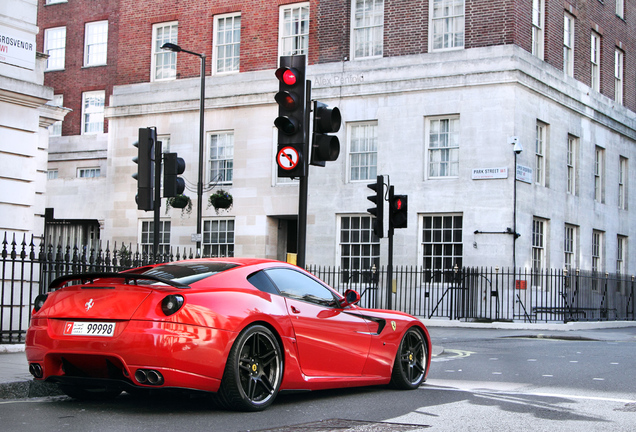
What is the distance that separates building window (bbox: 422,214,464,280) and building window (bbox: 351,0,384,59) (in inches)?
223

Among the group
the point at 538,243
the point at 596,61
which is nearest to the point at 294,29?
the point at 538,243

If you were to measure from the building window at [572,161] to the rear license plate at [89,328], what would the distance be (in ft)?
77.9

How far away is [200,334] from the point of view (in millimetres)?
6781

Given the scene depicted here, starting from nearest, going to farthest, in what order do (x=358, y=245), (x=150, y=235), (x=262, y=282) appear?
(x=262, y=282), (x=358, y=245), (x=150, y=235)

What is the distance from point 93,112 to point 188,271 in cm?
2948

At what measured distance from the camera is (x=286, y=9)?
28578mm

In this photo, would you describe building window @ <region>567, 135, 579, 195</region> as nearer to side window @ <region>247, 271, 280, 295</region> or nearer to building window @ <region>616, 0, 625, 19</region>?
building window @ <region>616, 0, 625, 19</region>

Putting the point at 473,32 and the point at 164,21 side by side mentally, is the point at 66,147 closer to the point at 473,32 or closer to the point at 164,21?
the point at 164,21

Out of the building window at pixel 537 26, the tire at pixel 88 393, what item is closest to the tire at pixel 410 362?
the tire at pixel 88 393

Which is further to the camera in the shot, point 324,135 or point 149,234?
point 149,234

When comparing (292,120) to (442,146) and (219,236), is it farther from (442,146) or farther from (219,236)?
(219,236)

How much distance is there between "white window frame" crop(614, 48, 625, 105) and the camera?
1254 inches

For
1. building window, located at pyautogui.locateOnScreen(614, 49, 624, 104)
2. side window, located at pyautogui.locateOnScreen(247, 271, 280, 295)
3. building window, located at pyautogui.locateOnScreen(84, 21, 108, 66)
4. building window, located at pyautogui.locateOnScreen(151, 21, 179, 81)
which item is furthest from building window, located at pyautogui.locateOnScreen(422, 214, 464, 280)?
side window, located at pyautogui.locateOnScreen(247, 271, 280, 295)

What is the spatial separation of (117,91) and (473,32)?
44.4ft
